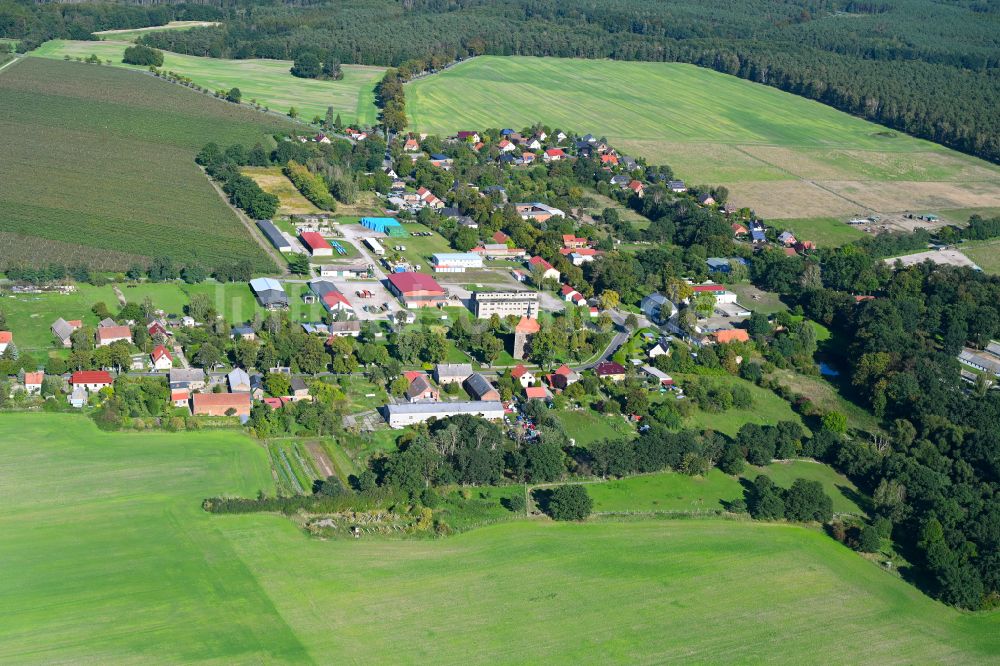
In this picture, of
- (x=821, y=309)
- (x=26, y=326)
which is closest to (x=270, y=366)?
(x=26, y=326)

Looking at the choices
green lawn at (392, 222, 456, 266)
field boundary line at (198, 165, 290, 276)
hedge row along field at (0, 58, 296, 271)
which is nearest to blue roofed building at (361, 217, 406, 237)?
green lawn at (392, 222, 456, 266)

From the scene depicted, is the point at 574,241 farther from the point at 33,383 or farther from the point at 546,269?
the point at 33,383

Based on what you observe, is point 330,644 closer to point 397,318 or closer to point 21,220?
point 397,318

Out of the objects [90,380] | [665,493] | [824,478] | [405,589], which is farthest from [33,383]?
[824,478]

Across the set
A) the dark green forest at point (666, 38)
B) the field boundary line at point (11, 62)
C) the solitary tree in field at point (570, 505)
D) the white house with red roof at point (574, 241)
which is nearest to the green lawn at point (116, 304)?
the white house with red roof at point (574, 241)

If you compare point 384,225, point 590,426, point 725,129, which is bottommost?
point 590,426
